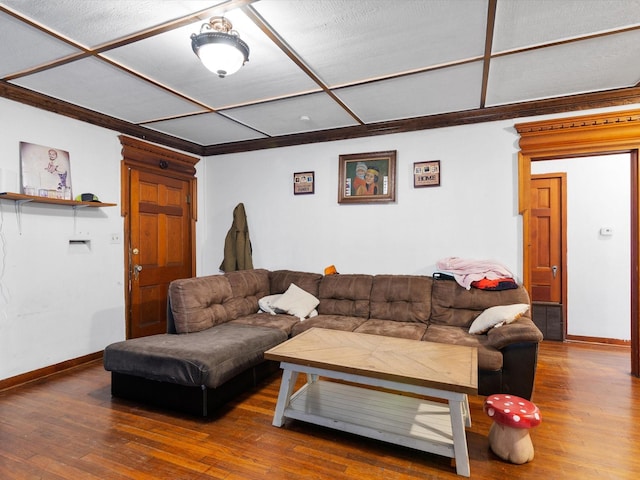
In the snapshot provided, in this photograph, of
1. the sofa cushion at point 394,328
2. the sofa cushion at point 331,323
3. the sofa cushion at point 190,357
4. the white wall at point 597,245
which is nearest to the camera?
the sofa cushion at point 190,357

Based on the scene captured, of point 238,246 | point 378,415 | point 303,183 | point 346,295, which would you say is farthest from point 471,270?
point 238,246

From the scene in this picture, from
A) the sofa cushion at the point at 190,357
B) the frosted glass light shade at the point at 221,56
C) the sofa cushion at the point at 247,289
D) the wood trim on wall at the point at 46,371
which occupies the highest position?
the frosted glass light shade at the point at 221,56

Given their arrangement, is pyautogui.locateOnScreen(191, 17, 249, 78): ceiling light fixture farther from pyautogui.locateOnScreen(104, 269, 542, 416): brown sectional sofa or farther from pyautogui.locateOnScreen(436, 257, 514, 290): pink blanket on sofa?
pyautogui.locateOnScreen(436, 257, 514, 290): pink blanket on sofa

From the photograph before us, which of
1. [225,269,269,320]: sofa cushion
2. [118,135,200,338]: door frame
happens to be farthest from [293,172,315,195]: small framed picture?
[118,135,200,338]: door frame

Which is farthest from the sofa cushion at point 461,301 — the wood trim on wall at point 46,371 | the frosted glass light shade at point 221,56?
the wood trim on wall at point 46,371

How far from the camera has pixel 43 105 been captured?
10.3ft

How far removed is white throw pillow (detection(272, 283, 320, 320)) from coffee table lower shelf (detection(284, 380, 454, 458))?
3.35 ft

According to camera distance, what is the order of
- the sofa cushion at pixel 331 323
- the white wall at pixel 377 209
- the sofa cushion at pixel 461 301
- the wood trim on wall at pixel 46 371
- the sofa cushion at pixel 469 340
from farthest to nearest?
1. the white wall at pixel 377 209
2. the sofa cushion at pixel 331 323
3. the sofa cushion at pixel 461 301
4. the wood trim on wall at pixel 46 371
5. the sofa cushion at pixel 469 340

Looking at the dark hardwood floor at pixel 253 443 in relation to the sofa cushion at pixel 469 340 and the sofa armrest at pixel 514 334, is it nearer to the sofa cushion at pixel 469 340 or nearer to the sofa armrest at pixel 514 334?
the sofa cushion at pixel 469 340

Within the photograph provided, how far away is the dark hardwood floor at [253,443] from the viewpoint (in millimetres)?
1879

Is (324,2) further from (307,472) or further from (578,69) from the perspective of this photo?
(307,472)

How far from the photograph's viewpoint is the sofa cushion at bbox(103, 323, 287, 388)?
7.77ft

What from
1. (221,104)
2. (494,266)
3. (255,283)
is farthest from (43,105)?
(494,266)

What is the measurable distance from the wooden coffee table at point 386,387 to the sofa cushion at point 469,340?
1.13 ft
